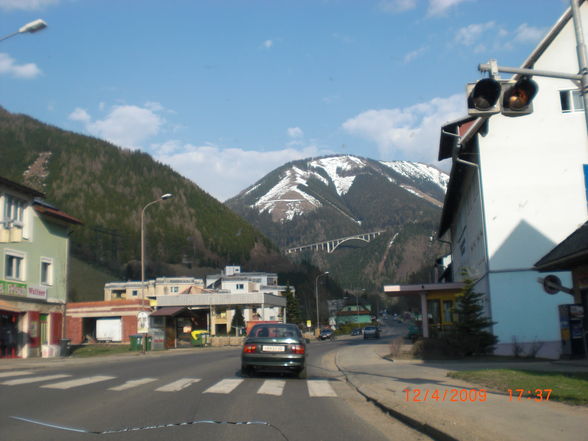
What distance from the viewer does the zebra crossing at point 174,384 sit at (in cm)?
1269

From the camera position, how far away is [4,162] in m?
167

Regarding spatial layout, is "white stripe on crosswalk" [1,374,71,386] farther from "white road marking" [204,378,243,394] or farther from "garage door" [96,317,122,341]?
"garage door" [96,317,122,341]

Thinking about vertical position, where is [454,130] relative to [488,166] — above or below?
above

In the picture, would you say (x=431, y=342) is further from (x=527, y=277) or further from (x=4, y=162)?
(x=4, y=162)

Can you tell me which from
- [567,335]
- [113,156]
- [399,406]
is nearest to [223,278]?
[113,156]

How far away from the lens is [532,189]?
1017 inches

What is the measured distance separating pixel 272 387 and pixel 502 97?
7.96m

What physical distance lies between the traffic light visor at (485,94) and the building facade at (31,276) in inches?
1064

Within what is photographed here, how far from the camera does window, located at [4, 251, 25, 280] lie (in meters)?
32.2

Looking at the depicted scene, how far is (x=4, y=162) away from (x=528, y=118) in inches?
6620

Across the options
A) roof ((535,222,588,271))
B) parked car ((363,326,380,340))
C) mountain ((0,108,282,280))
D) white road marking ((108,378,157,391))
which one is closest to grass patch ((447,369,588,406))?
roof ((535,222,588,271))

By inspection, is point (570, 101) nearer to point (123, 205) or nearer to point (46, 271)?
point (46, 271)

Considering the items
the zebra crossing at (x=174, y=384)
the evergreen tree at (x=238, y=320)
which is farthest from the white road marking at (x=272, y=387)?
the evergreen tree at (x=238, y=320)
